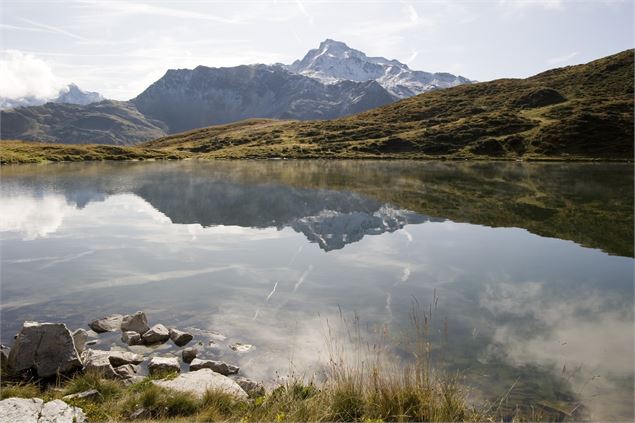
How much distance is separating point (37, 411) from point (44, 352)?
3.43 m

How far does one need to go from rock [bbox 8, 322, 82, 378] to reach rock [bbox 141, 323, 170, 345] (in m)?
2.73

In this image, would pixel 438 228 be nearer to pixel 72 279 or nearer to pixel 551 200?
pixel 551 200

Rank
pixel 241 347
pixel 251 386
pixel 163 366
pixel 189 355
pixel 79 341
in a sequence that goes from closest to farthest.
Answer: pixel 251 386
pixel 163 366
pixel 79 341
pixel 189 355
pixel 241 347

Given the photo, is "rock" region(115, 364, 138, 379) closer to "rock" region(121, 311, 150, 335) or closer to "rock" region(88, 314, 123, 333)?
"rock" region(121, 311, 150, 335)

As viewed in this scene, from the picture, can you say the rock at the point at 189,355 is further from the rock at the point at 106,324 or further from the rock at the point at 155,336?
the rock at the point at 106,324

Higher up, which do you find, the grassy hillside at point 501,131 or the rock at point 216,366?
the grassy hillside at point 501,131

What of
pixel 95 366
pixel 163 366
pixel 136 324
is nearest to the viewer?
pixel 95 366

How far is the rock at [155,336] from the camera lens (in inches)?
586

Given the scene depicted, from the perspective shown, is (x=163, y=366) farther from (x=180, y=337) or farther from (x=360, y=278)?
(x=360, y=278)

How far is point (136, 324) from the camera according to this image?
15570mm

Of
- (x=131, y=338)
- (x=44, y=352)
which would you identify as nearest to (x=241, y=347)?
(x=131, y=338)

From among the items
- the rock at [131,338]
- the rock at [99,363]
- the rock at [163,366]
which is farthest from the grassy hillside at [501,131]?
the rock at [99,363]

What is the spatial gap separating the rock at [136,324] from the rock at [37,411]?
5.86m

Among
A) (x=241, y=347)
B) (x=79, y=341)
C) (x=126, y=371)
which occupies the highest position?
(x=79, y=341)
